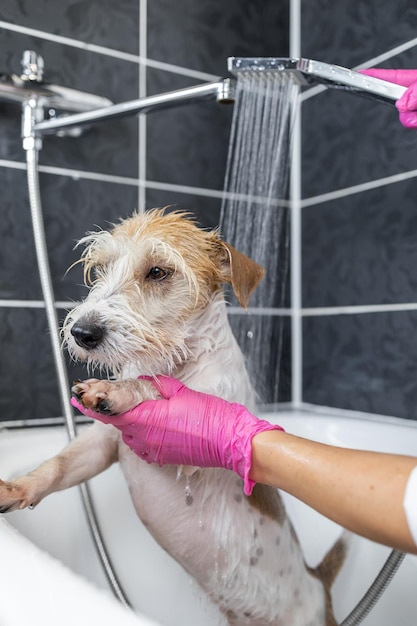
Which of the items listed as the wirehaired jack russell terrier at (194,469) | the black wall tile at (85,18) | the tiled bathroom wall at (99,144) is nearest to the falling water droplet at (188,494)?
the wirehaired jack russell terrier at (194,469)

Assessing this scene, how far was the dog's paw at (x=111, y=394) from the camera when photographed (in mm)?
841

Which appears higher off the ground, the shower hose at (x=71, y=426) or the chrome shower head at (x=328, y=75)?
the chrome shower head at (x=328, y=75)

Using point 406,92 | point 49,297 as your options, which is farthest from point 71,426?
point 406,92

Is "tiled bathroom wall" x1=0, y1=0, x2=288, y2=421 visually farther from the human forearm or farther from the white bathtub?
the human forearm

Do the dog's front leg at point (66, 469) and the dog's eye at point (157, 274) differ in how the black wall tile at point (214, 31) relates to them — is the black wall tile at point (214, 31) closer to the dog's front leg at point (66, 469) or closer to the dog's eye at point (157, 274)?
the dog's eye at point (157, 274)

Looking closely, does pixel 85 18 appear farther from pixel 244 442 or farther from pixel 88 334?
pixel 244 442

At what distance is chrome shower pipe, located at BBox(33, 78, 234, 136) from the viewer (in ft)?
4.51

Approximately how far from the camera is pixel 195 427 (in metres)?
0.91

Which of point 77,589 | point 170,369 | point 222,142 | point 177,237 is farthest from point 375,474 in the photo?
point 222,142

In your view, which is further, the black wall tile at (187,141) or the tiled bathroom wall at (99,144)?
the black wall tile at (187,141)

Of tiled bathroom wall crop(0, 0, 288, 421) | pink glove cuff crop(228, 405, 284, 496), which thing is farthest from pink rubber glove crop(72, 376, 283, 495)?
tiled bathroom wall crop(0, 0, 288, 421)

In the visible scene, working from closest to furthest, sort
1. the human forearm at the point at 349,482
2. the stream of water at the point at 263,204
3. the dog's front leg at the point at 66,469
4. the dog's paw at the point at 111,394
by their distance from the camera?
the human forearm at the point at 349,482, the dog's paw at the point at 111,394, the dog's front leg at the point at 66,469, the stream of water at the point at 263,204

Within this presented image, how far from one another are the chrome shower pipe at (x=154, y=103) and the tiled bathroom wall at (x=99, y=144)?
0.26m

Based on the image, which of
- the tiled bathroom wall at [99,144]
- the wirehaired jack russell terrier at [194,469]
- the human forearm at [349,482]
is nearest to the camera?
the human forearm at [349,482]
